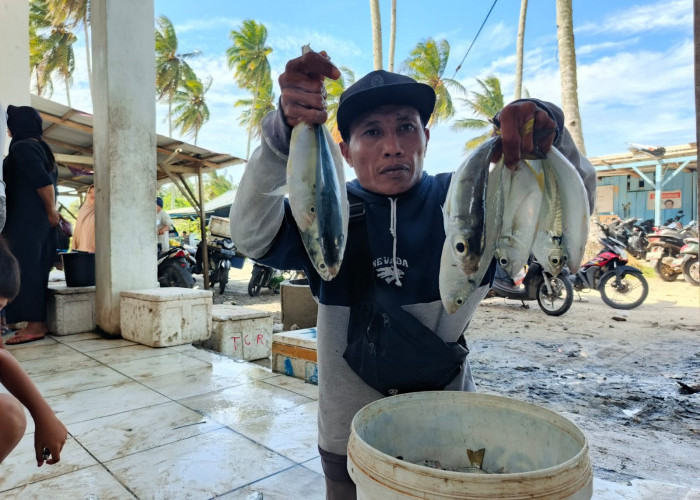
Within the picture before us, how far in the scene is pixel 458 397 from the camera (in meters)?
1.33

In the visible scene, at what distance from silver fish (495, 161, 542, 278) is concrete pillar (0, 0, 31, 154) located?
742 cm

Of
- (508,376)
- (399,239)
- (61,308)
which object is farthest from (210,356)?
(399,239)

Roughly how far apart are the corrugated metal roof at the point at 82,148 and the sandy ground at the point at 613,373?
3.47m

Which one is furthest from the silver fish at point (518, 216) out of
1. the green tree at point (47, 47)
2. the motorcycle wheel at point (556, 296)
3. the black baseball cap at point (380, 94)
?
the green tree at point (47, 47)

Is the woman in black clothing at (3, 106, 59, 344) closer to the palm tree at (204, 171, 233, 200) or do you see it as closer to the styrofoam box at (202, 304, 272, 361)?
the styrofoam box at (202, 304, 272, 361)

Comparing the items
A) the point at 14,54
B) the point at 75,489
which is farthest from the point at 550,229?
the point at 14,54

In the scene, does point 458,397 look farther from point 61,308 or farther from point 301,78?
point 61,308

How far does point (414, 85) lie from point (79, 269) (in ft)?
17.9

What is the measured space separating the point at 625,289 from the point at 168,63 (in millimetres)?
30762

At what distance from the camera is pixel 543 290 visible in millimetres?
7863

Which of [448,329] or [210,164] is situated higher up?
[210,164]

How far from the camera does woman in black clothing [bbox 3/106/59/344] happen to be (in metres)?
4.47

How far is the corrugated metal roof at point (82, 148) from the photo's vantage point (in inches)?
264

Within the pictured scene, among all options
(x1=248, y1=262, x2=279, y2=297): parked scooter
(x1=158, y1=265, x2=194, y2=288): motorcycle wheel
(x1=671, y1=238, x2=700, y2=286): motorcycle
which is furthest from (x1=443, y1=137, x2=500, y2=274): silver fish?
(x1=671, y1=238, x2=700, y2=286): motorcycle
